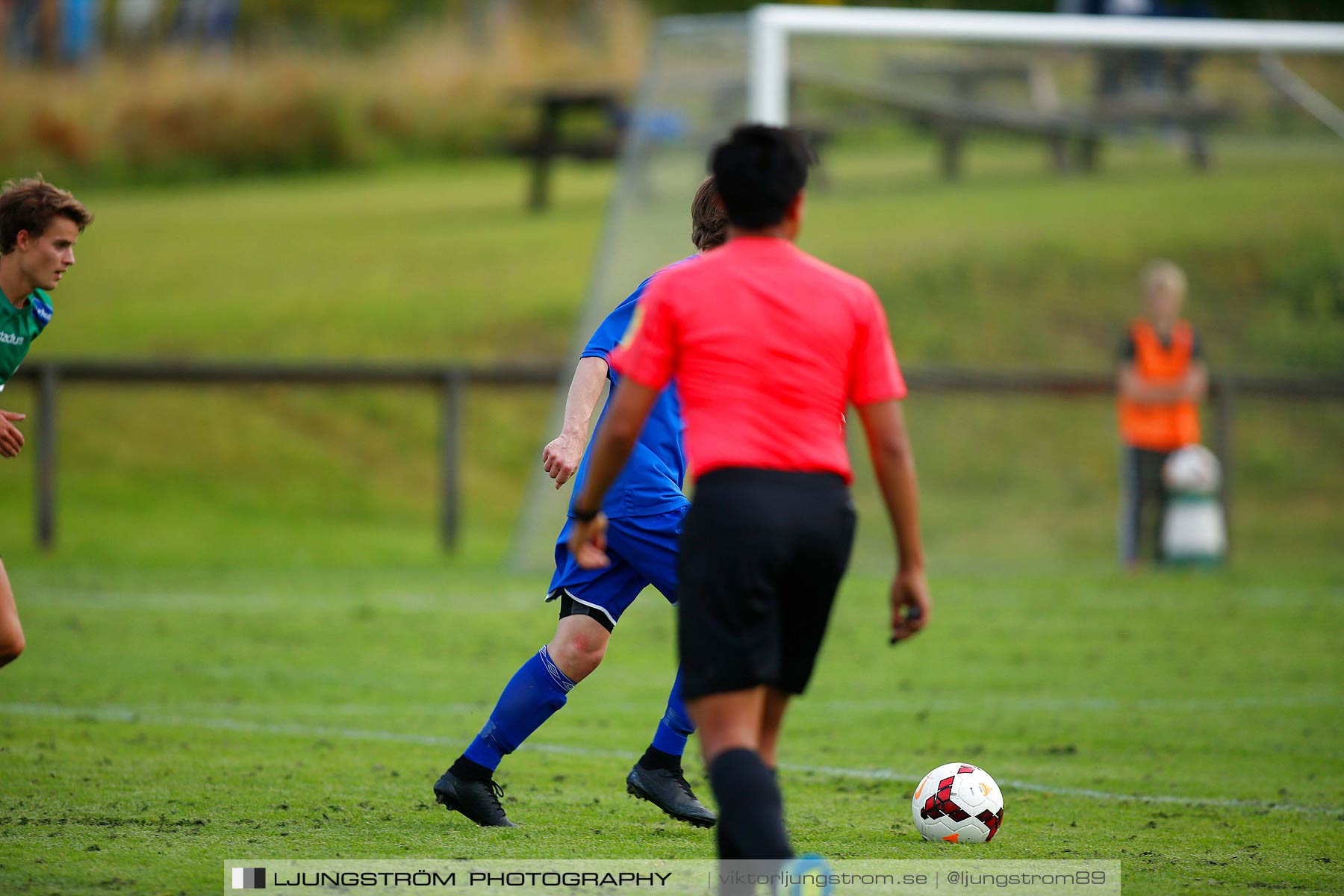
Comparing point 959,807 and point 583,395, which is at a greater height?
point 583,395

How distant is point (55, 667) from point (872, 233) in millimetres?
8049

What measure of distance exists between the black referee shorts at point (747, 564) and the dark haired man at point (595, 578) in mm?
1292

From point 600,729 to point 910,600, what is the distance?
11.5ft

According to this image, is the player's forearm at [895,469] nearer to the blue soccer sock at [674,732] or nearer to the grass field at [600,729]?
the grass field at [600,729]

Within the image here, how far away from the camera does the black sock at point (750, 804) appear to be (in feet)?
11.7

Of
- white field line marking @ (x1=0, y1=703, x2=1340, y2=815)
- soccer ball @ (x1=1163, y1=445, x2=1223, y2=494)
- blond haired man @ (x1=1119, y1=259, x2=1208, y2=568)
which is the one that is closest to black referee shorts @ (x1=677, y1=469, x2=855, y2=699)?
white field line marking @ (x1=0, y1=703, x2=1340, y2=815)

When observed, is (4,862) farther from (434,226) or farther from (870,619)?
(434,226)

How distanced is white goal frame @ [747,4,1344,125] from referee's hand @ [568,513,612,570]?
740cm

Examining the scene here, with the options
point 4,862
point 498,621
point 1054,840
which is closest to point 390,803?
point 4,862

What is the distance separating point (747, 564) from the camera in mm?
3617

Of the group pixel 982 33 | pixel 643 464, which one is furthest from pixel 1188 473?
pixel 643 464

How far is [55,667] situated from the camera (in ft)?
26.8

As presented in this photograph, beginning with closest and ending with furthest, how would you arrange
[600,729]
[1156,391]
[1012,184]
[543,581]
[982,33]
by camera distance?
[600,729] → [982,33] → [543,581] → [1156,391] → [1012,184]

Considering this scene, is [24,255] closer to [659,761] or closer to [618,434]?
[618,434]
